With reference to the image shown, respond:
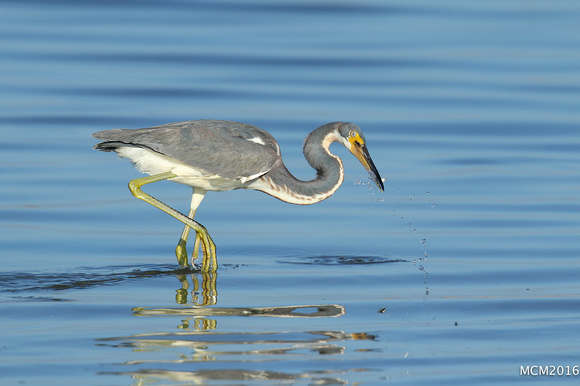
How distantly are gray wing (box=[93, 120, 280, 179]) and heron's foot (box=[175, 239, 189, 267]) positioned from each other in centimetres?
72

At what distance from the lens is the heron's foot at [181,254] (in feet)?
32.9

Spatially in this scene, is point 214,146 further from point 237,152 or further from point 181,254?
point 181,254

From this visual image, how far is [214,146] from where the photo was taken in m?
10.0

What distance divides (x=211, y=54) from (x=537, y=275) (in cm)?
1242

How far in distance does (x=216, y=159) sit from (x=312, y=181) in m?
1.13

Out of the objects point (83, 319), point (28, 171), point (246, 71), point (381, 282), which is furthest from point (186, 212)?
point (246, 71)

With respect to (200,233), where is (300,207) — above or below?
above

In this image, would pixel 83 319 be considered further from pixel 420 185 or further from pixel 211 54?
pixel 211 54

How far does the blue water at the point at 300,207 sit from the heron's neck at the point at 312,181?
0.50 metres

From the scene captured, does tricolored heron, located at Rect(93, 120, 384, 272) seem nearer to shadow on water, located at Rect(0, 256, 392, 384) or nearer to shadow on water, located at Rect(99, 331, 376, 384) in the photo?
shadow on water, located at Rect(0, 256, 392, 384)

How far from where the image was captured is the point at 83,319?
7836 millimetres

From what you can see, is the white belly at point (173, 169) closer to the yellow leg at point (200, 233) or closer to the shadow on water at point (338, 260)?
the yellow leg at point (200, 233)

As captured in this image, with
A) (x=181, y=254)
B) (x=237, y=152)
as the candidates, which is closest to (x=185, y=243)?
(x=181, y=254)

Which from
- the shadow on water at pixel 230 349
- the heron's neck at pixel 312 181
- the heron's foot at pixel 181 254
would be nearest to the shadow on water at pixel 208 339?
the shadow on water at pixel 230 349
